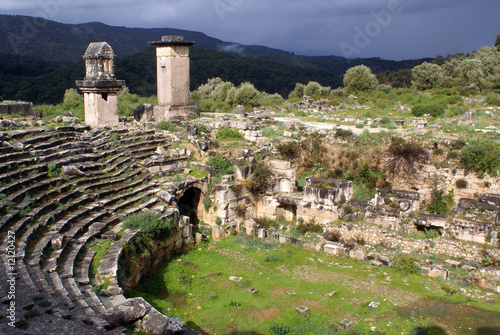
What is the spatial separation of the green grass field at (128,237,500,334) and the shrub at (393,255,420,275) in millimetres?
213

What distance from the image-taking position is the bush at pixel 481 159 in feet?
52.1

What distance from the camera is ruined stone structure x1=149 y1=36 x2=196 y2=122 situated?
19.2 m

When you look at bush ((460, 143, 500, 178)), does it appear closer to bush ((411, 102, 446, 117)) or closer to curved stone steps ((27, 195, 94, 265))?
bush ((411, 102, 446, 117))

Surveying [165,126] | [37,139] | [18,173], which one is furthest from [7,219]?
[165,126]

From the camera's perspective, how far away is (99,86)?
1723cm

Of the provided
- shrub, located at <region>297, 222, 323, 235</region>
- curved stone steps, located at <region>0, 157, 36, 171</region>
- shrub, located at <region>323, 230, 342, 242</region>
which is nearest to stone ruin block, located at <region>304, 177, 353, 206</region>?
shrub, located at <region>297, 222, 323, 235</region>

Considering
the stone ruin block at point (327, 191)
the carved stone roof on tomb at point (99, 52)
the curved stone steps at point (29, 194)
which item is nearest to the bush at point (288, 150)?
the stone ruin block at point (327, 191)

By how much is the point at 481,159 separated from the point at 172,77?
12788 mm

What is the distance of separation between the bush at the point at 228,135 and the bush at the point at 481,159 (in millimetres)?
8905

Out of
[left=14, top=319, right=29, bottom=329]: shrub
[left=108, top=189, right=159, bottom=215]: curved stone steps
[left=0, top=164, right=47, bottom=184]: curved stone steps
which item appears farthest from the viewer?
[left=108, top=189, right=159, bottom=215]: curved stone steps

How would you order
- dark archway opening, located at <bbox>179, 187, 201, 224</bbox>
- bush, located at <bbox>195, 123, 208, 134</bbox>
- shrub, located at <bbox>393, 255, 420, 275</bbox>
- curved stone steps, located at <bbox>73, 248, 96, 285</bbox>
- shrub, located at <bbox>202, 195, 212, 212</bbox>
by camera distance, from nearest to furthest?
curved stone steps, located at <bbox>73, 248, 96, 285</bbox> < shrub, located at <bbox>393, 255, 420, 275</bbox> < shrub, located at <bbox>202, 195, 212, 212</bbox> < dark archway opening, located at <bbox>179, 187, 201, 224</bbox> < bush, located at <bbox>195, 123, 208, 134</bbox>

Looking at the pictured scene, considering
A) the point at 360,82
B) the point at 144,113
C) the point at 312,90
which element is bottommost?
the point at 144,113

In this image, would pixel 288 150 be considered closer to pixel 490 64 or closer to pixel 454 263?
pixel 454 263

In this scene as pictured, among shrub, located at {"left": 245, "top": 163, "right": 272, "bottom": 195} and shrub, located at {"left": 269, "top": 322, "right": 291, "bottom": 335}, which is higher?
shrub, located at {"left": 245, "top": 163, "right": 272, "bottom": 195}
